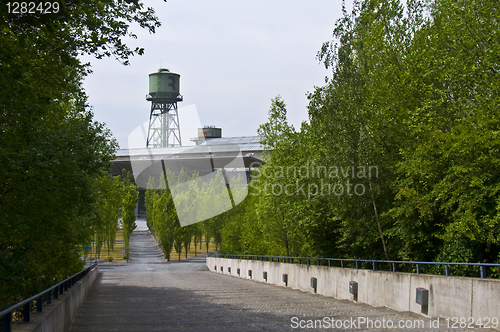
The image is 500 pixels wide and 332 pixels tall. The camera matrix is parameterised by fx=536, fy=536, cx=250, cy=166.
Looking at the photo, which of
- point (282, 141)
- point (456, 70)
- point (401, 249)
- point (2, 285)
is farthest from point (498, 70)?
point (282, 141)

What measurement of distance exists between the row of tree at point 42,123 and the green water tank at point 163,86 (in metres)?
115

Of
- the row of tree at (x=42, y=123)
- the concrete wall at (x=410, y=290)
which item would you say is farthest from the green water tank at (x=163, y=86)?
the row of tree at (x=42, y=123)

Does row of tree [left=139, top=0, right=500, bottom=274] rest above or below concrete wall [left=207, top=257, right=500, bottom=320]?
above

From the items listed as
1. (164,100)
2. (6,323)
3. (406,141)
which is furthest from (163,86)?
(6,323)

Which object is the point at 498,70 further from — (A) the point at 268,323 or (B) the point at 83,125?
(B) the point at 83,125

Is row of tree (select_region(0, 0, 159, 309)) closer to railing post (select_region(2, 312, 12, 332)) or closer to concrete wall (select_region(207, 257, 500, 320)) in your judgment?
railing post (select_region(2, 312, 12, 332))

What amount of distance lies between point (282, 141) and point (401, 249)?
1109 centimetres

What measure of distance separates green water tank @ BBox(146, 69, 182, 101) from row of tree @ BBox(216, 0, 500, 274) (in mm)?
106436

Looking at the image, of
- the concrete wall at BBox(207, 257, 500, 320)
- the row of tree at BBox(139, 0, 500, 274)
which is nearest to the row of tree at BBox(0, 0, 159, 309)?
the concrete wall at BBox(207, 257, 500, 320)

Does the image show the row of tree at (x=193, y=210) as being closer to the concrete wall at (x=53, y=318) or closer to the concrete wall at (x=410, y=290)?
the concrete wall at (x=410, y=290)

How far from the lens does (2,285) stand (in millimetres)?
12109

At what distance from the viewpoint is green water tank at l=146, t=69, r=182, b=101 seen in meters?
126

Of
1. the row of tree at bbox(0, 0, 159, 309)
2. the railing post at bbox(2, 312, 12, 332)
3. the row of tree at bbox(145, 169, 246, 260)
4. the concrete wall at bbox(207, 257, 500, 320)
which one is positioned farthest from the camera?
the row of tree at bbox(145, 169, 246, 260)

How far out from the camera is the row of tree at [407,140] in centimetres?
1305
